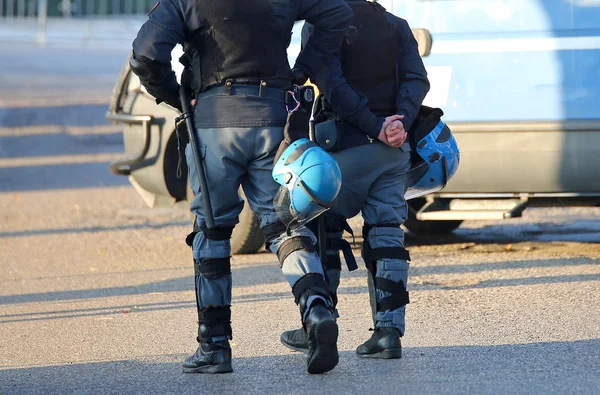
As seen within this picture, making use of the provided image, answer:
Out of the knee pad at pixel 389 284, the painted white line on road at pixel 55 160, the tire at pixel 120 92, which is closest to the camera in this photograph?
the knee pad at pixel 389 284

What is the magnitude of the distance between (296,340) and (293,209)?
812 mm

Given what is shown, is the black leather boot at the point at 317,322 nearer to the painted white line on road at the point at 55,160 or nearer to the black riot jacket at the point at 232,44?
the black riot jacket at the point at 232,44

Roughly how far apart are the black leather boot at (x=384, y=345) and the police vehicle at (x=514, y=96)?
2576 mm

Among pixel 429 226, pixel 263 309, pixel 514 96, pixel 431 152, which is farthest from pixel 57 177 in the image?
pixel 431 152

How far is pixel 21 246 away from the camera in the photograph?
29.0 ft

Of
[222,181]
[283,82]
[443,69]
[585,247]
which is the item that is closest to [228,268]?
[222,181]

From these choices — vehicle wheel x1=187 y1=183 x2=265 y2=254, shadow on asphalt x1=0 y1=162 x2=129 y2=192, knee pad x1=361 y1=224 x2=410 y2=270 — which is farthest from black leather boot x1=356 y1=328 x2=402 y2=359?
shadow on asphalt x1=0 y1=162 x2=129 y2=192

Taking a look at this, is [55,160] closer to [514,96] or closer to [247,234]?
[247,234]

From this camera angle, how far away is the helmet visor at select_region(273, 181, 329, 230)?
181 inches

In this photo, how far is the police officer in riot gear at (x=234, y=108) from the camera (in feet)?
15.3

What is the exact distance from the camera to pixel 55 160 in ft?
47.6

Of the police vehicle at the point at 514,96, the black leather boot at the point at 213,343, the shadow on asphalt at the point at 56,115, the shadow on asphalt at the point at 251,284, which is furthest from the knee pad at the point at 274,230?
the shadow on asphalt at the point at 56,115

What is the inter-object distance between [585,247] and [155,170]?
9.97 feet

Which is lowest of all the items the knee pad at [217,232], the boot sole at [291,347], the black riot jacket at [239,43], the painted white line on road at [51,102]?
the painted white line on road at [51,102]
